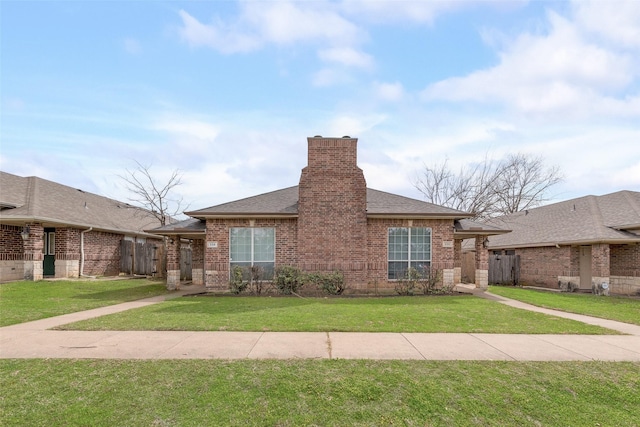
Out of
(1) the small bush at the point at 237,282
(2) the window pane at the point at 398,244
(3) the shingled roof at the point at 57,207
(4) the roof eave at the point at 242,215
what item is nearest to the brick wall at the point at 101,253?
(3) the shingled roof at the point at 57,207

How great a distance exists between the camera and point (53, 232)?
18719mm

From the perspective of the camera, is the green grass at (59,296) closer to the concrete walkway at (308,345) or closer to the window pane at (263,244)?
the concrete walkway at (308,345)

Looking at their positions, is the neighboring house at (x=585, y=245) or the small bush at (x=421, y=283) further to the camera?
the neighboring house at (x=585, y=245)

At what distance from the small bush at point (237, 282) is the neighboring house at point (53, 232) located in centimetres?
938

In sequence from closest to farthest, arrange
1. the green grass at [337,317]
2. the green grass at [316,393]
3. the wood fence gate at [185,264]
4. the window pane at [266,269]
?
the green grass at [316,393], the green grass at [337,317], the window pane at [266,269], the wood fence gate at [185,264]

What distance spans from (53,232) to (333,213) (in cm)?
1474

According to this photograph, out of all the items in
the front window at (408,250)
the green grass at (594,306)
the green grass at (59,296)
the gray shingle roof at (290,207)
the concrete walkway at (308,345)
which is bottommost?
the green grass at (594,306)

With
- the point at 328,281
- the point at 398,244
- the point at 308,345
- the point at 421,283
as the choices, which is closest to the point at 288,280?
the point at 328,281

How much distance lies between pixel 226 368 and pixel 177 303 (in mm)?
7185

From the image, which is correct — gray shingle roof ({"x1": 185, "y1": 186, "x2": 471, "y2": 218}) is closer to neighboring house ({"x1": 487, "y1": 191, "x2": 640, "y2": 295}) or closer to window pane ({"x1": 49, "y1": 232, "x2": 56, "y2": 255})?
neighboring house ({"x1": 487, "y1": 191, "x2": 640, "y2": 295})

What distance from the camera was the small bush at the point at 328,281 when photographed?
13977mm

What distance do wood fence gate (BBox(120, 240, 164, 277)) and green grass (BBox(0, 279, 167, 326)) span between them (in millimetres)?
3824

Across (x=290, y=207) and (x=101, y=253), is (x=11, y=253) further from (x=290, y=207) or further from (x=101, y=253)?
(x=290, y=207)

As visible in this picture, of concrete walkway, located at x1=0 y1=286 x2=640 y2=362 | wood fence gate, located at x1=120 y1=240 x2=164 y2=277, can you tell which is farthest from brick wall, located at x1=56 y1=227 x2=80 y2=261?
concrete walkway, located at x1=0 y1=286 x2=640 y2=362
